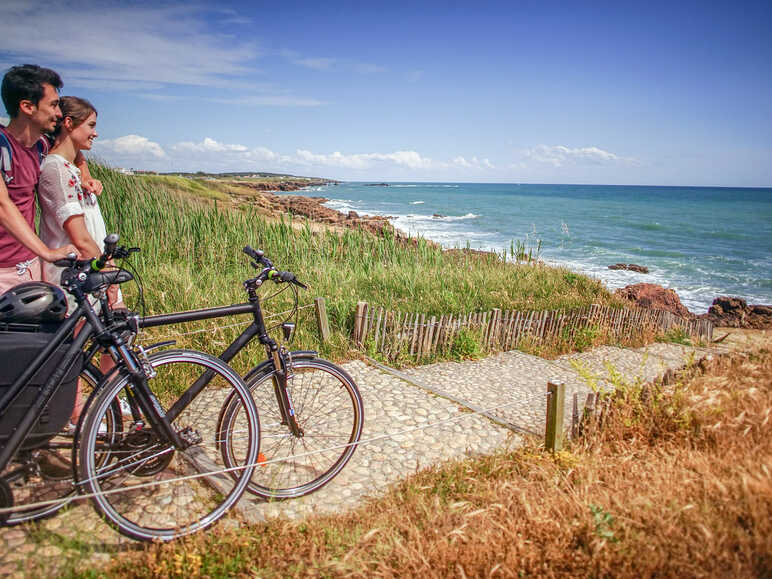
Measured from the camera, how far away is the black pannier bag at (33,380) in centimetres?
247

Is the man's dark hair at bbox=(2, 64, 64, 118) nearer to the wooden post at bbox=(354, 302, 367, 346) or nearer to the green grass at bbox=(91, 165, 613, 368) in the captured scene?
the green grass at bbox=(91, 165, 613, 368)

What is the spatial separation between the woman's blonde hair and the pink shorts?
91 centimetres

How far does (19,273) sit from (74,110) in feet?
3.76

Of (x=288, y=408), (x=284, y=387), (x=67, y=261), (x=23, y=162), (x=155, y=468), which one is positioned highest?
(x=23, y=162)

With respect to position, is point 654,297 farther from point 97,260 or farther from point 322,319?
point 97,260

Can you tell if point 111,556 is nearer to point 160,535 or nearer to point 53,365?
point 160,535

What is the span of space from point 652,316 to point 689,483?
368 inches

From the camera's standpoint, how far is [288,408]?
3.29m

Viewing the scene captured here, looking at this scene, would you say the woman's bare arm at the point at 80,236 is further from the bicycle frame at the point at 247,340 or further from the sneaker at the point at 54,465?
the sneaker at the point at 54,465

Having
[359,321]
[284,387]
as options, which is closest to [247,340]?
[284,387]

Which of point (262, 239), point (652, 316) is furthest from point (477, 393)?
point (652, 316)

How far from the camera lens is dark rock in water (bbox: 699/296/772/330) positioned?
16406mm

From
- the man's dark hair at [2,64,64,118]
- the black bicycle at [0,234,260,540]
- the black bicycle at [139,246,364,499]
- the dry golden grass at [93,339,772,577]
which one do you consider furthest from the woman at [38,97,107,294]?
the dry golden grass at [93,339,772,577]

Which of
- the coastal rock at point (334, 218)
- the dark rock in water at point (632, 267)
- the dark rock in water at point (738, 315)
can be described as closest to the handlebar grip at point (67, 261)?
the coastal rock at point (334, 218)
